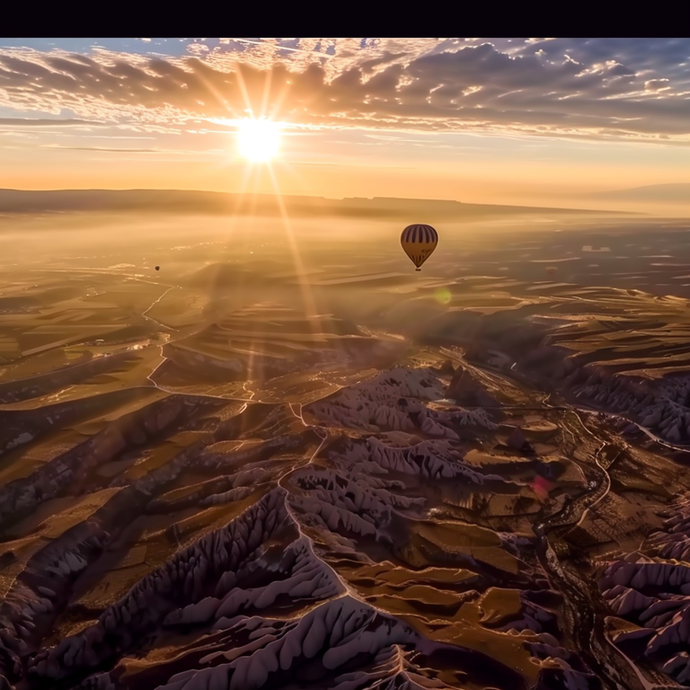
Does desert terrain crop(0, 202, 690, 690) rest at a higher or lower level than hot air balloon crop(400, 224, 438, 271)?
lower

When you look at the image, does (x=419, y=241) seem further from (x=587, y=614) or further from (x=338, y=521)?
(x=587, y=614)

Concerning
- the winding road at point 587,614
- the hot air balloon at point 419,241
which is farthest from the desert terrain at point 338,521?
the hot air balloon at point 419,241

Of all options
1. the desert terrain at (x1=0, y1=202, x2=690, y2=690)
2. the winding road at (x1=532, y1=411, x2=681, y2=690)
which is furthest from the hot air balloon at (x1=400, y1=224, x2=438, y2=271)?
the winding road at (x1=532, y1=411, x2=681, y2=690)

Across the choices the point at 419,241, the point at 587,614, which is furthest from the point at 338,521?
the point at 419,241

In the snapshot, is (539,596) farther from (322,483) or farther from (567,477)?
(567,477)

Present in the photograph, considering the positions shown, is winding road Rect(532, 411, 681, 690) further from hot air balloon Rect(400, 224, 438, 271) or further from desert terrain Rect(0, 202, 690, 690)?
hot air balloon Rect(400, 224, 438, 271)

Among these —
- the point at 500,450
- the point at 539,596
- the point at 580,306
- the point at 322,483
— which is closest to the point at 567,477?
the point at 500,450

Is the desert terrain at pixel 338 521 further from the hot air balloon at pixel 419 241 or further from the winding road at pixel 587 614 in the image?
the hot air balloon at pixel 419 241
